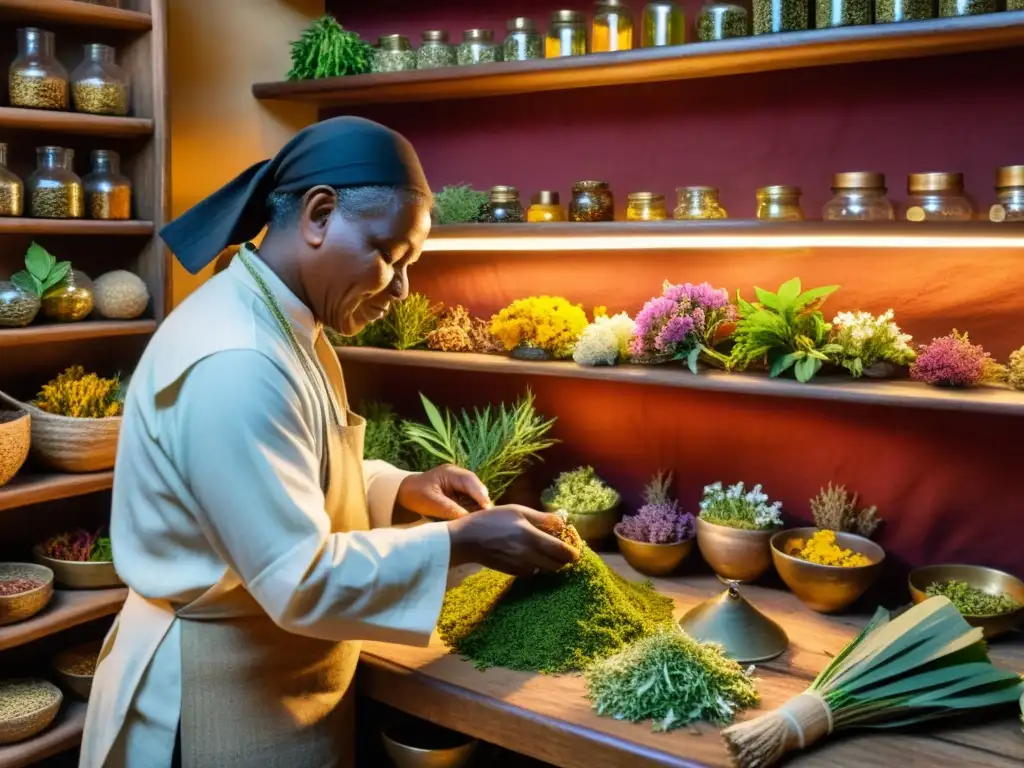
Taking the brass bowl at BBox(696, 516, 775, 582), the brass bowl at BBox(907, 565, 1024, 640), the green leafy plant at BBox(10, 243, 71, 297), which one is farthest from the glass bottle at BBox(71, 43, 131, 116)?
the brass bowl at BBox(907, 565, 1024, 640)

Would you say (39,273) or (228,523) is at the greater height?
(39,273)

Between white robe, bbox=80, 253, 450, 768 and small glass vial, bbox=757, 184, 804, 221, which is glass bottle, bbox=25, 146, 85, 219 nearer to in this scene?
white robe, bbox=80, 253, 450, 768

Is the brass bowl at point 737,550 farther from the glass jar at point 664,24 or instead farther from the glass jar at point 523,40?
the glass jar at point 523,40

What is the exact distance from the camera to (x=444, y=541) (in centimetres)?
160

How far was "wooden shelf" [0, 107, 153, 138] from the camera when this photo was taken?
2.43 m

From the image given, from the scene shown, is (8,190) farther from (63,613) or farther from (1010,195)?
(1010,195)

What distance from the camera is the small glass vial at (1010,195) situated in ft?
6.40

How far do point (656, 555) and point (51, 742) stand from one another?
162cm

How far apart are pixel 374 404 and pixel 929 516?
1.68m

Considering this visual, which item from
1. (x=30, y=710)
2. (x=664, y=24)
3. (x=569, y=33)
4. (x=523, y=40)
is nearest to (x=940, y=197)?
(x=664, y=24)

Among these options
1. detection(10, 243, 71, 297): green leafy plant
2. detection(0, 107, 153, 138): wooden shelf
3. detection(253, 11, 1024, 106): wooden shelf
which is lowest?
detection(10, 243, 71, 297): green leafy plant

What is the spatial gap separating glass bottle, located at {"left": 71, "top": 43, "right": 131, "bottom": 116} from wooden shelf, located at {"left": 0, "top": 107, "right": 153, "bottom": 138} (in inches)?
1.9

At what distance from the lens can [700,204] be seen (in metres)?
2.35

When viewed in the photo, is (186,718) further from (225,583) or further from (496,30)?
(496,30)
